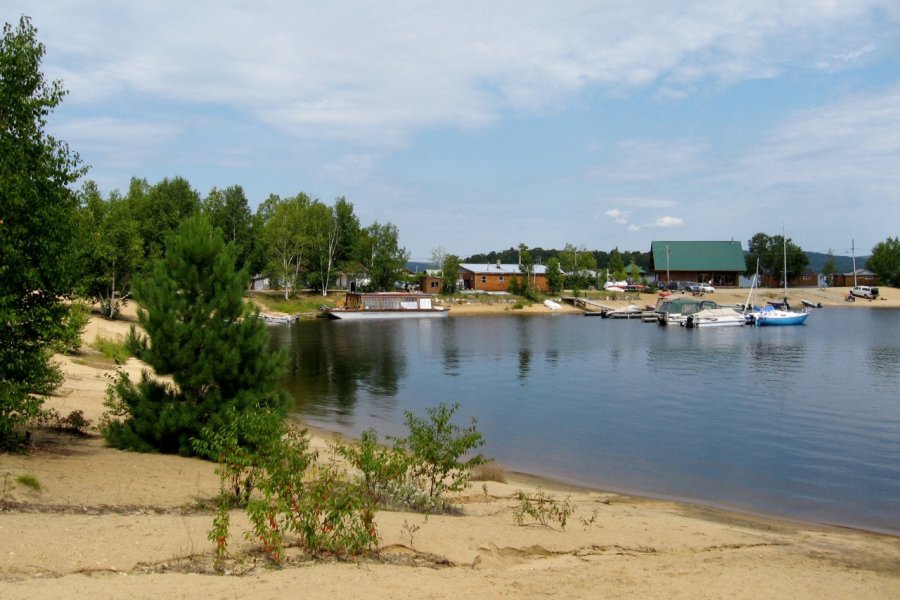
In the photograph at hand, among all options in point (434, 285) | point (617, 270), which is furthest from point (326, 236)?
point (617, 270)

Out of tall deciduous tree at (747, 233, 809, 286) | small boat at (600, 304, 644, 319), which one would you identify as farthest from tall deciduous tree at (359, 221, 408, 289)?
tall deciduous tree at (747, 233, 809, 286)

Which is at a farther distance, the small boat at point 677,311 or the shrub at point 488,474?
the small boat at point 677,311

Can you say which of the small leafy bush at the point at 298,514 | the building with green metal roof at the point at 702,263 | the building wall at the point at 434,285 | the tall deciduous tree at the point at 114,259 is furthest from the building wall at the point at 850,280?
the small leafy bush at the point at 298,514

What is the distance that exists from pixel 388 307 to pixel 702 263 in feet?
187

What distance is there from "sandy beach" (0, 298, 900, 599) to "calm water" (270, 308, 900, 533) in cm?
307

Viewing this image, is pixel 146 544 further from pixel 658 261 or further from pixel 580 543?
pixel 658 261

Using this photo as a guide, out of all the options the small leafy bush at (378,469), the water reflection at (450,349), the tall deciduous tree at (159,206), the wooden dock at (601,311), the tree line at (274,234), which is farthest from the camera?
the wooden dock at (601,311)

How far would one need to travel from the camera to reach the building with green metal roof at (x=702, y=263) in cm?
11356

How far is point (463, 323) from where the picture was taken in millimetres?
76188

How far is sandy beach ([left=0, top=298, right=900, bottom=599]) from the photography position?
7.08 m

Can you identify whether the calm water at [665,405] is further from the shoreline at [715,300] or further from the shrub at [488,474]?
the shoreline at [715,300]

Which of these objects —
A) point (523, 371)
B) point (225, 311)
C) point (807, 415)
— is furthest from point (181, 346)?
point (523, 371)

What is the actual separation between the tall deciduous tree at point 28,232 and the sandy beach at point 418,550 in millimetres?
1567

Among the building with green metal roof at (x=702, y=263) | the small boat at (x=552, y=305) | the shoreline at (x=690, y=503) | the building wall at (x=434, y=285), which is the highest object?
the building with green metal roof at (x=702, y=263)
